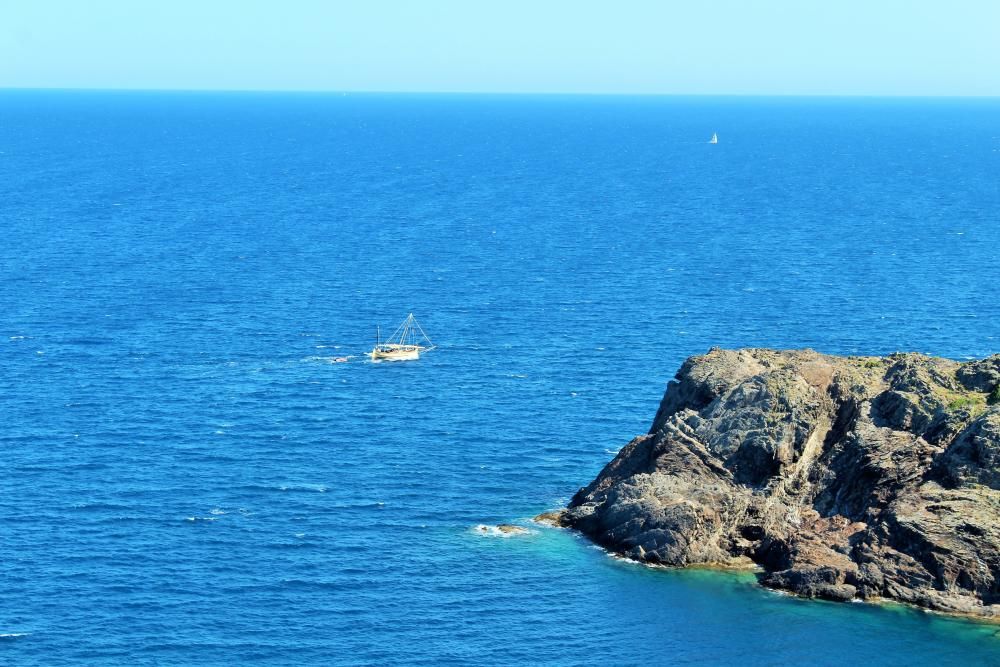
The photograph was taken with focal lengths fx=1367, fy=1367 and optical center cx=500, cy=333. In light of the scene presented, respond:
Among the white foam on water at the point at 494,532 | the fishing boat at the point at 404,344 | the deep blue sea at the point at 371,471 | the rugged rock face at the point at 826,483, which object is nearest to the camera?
the deep blue sea at the point at 371,471

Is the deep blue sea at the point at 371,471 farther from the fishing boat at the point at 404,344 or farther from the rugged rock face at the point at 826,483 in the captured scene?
the rugged rock face at the point at 826,483

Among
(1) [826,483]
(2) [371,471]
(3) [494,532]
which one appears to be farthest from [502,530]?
(1) [826,483]

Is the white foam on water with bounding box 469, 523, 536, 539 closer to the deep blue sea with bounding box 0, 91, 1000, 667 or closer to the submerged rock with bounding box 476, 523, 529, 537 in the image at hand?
the submerged rock with bounding box 476, 523, 529, 537

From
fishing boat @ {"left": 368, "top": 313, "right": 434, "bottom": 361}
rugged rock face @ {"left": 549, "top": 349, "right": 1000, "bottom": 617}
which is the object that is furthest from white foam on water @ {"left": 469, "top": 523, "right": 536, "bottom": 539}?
fishing boat @ {"left": 368, "top": 313, "right": 434, "bottom": 361}

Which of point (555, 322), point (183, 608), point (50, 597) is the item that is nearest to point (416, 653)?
point (183, 608)

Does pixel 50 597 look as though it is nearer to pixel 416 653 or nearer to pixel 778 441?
pixel 416 653

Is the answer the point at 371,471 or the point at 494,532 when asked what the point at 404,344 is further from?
the point at 494,532

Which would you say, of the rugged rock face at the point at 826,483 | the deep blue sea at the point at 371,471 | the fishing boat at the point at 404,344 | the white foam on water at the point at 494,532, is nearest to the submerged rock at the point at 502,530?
the white foam on water at the point at 494,532
